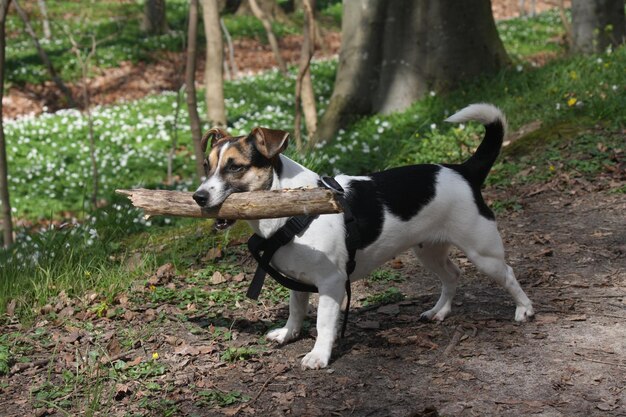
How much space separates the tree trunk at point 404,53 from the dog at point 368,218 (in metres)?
6.37

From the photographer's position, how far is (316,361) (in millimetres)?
4676

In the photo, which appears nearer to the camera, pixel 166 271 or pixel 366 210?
pixel 366 210

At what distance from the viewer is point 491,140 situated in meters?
5.23

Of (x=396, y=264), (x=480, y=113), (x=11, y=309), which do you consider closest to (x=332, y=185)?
(x=480, y=113)

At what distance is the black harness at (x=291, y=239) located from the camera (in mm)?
4555

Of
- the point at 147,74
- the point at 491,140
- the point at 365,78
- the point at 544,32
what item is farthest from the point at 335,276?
the point at 544,32

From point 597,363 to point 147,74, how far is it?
781 inches

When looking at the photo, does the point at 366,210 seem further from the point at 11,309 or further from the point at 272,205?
the point at 11,309

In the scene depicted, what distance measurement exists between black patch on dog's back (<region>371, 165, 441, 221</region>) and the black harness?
32 centimetres

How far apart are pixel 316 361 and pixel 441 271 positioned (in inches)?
54.2

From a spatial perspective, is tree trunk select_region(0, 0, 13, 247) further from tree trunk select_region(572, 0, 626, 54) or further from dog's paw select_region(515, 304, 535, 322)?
tree trunk select_region(572, 0, 626, 54)

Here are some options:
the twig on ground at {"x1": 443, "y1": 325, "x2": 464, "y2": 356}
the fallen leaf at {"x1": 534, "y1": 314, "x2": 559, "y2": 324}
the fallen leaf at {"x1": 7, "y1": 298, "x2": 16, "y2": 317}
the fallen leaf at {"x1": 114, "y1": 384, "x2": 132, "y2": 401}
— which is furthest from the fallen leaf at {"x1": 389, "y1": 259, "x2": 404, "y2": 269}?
the fallen leaf at {"x1": 7, "y1": 298, "x2": 16, "y2": 317}

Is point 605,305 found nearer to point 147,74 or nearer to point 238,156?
point 238,156

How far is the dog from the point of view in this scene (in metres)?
4.56
